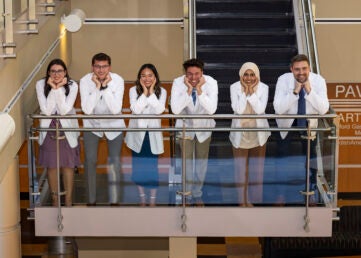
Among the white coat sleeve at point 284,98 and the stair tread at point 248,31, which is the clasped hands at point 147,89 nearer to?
the white coat sleeve at point 284,98

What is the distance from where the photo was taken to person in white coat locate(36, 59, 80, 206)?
30.9 feet

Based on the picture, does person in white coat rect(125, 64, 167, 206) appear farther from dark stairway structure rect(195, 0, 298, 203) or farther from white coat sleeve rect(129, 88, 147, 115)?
dark stairway structure rect(195, 0, 298, 203)

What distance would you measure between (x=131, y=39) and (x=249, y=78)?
496 centimetres

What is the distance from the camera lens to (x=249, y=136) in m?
9.44

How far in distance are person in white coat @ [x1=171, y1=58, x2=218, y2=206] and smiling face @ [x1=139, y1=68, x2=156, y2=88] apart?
0.23 meters

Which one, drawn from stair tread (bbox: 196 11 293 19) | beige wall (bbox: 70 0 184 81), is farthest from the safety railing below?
beige wall (bbox: 70 0 184 81)

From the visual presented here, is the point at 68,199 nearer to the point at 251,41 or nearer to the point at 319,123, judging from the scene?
the point at 319,123

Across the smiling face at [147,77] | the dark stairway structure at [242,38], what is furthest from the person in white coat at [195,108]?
the dark stairway structure at [242,38]

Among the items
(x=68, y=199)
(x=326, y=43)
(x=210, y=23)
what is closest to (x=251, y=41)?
(x=210, y=23)

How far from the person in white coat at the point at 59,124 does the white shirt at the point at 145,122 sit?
55cm

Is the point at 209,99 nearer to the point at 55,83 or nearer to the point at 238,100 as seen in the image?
the point at 238,100

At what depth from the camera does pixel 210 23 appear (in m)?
12.1

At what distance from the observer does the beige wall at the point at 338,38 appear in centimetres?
1411

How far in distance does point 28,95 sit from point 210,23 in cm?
283
